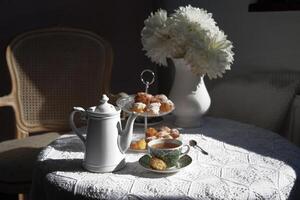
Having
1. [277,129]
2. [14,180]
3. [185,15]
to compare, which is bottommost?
[14,180]

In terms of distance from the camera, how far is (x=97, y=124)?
1163 millimetres

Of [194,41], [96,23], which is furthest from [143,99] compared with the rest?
[96,23]

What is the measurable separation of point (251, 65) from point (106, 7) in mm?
927

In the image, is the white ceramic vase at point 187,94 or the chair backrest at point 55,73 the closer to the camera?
the white ceramic vase at point 187,94

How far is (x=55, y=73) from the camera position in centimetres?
224

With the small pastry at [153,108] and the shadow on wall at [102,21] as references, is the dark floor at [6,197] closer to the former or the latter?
the shadow on wall at [102,21]

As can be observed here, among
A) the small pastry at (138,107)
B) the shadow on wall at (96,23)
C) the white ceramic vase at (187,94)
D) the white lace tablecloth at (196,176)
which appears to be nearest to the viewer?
the white lace tablecloth at (196,176)

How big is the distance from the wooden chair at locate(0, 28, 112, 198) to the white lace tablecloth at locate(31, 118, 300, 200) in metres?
0.81

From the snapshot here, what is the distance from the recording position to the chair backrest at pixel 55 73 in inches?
86.4

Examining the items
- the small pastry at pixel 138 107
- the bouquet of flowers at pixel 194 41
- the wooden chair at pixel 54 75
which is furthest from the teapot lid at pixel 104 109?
the wooden chair at pixel 54 75

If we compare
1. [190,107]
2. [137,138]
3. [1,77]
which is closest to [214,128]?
[190,107]

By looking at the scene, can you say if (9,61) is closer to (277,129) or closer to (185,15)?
(185,15)

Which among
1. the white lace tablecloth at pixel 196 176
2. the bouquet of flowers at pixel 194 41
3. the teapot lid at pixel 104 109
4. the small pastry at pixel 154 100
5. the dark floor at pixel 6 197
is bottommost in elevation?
the dark floor at pixel 6 197

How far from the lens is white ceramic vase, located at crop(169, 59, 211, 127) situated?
4.95ft
